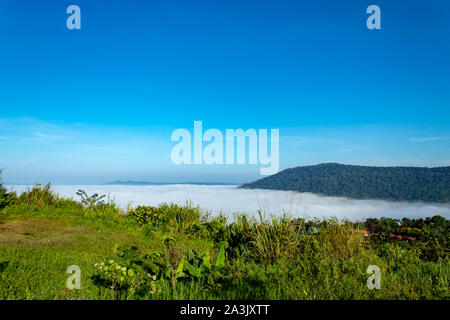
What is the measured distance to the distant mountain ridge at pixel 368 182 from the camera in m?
16.4

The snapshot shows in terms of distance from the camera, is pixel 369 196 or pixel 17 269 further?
pixel 369 196

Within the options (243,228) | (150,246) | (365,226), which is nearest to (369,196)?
(365,226)

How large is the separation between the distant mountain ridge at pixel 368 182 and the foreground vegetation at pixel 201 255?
8640mm

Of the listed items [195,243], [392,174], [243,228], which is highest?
[392,174]

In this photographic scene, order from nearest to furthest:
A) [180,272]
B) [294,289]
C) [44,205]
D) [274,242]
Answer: [294,289]
[180,272]
[274,242]
[44,205]

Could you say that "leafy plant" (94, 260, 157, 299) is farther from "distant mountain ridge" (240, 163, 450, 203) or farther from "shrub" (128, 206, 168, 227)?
"distant mountain ridge" (240, 163, 450, 203)

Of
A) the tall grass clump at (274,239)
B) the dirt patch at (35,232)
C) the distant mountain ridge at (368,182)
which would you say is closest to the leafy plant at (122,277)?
the tall grass clump at (274,239)

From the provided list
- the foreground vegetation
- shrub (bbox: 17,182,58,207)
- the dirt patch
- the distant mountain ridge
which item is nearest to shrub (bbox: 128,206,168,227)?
the foreground vegetation

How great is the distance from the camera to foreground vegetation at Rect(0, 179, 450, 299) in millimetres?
3602

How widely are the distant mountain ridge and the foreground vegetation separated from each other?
8.64 m

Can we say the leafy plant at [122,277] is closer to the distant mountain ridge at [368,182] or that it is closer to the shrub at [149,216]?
the shrub at [149,216]
